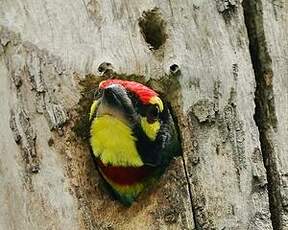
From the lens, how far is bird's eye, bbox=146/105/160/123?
320 centimetres

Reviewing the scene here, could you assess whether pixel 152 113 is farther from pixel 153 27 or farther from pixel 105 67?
pixel 153 27

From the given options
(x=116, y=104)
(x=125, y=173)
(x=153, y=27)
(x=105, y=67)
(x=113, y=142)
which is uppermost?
(x=153, y=27)

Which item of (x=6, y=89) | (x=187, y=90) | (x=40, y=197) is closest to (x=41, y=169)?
(x=40, y=197)

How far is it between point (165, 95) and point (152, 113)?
0.10 meters

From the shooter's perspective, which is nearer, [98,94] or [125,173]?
[98,94]

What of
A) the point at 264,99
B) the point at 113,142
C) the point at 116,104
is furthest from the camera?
the point at 264,99

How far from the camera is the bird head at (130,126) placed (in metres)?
3.13

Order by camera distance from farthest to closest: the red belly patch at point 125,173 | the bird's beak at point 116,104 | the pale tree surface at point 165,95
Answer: the red belly patch at point 125,173 → the pale tree surface at point 165,95 → the bird's beak at point 116,104

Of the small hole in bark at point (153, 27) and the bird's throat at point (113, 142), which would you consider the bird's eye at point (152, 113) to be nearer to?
the bird's throat at point (113, 142)

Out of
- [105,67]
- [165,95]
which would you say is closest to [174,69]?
[165,95]

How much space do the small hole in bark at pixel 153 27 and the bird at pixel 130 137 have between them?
0.22 metres

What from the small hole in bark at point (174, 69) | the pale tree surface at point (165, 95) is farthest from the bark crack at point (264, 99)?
the small hole in bark at point (174, 69)

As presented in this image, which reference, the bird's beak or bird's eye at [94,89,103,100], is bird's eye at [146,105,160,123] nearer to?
the bird's beak

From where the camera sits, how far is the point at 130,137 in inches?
127
